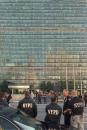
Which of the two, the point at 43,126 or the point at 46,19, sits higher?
the point at 43,126

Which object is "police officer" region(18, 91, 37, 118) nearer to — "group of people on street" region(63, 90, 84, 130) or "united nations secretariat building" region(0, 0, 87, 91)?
"group of people on street" region(63, 90, 84, 130)

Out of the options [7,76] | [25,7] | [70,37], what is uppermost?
[25,7]

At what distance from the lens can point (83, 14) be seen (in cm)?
12838

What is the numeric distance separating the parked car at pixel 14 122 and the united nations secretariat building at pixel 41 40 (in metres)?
114

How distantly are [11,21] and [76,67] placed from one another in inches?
833

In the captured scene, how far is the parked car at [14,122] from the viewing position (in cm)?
830

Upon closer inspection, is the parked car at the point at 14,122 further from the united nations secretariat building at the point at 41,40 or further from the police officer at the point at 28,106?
the united nations secretariat building at the point at 41,40

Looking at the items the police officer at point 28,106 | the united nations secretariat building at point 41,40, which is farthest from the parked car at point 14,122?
the united nations secretariat building at point 41,40

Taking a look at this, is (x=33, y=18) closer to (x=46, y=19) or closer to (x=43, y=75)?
(x=46, y=19)

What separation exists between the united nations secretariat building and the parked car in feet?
375

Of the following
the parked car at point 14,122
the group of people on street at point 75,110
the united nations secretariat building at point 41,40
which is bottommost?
the united nations secretariat building at point 41,40

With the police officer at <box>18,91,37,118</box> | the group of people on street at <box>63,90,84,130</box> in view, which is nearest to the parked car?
the police officer at <box>18,91,37,118</box>

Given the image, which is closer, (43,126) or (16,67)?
(43,126)

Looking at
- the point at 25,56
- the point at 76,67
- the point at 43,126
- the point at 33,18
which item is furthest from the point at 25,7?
the point at 43,126
